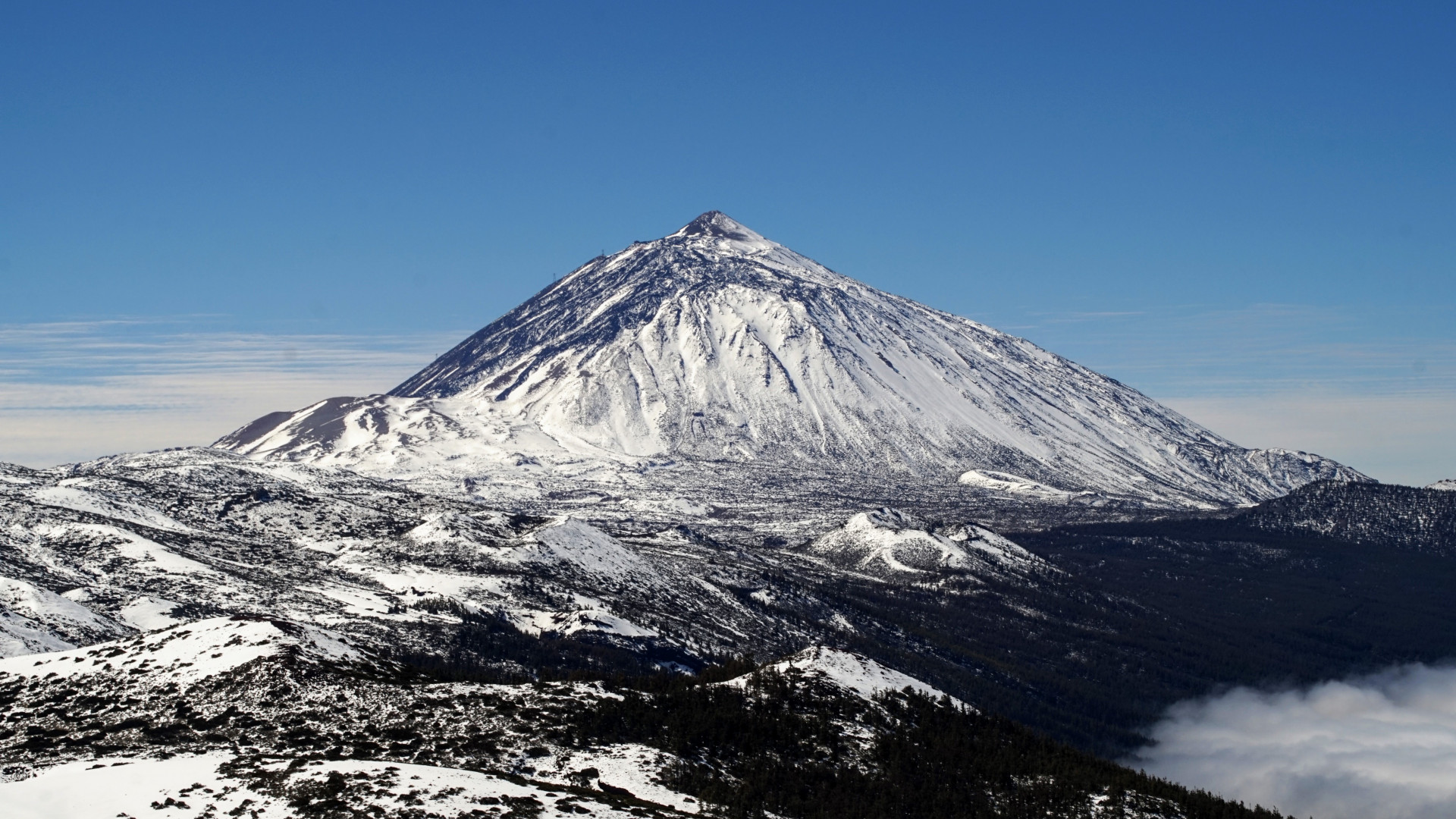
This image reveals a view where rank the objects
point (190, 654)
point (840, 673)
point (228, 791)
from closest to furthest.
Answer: point (228, 791) → point (190, 654) → point (840, 673)

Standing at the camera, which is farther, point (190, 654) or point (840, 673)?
point (840, 673)

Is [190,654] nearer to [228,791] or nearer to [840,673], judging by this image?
[228,791]

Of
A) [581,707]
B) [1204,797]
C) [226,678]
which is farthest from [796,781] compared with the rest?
[226,678]

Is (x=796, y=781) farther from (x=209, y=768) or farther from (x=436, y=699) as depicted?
(x=209, y=768)

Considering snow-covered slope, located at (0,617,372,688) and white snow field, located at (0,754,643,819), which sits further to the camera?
snow-covered slope, located at (0,617,372,688)

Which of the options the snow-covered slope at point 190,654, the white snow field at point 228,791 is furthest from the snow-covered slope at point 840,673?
the white snow field at point 228,791

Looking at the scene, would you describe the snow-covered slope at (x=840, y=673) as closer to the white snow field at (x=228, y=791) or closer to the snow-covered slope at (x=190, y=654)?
the snow-covered slope at (x=190, y=654)

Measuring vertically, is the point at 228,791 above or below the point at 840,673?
below

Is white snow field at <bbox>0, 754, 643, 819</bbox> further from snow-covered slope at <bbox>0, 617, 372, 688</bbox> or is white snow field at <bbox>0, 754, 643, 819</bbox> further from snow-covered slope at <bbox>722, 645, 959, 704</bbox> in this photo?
snow-covered slope at <bbox>722, 645, 959, 704</bbox>

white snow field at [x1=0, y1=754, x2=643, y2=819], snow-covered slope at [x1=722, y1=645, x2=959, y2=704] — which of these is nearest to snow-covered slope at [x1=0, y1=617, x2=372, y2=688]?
white snow field at [x1=0, y1=754, x2=643, y2=819]

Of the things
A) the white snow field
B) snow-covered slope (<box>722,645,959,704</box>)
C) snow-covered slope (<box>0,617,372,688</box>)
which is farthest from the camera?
snow-covered slope (<box>722,645,959,704</box>)

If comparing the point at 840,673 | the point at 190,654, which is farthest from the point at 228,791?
the point at 840,673
